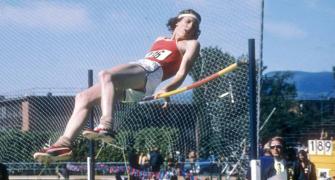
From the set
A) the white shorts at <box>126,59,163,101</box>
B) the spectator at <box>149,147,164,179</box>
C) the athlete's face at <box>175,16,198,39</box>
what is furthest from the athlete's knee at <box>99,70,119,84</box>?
the spectator at <box>149,147,164,179</box>

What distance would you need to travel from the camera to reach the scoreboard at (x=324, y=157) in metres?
10.2

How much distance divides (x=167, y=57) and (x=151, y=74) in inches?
9.2

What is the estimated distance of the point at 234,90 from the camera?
689 centimetres

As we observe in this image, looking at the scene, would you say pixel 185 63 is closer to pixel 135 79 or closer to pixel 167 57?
pixel 167 57

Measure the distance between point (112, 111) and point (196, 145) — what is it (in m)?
2.91

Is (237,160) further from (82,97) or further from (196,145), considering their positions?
(82,97)

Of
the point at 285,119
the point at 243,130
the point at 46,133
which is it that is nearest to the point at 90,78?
the point at 46,133

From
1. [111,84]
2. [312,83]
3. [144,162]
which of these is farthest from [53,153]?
[312,83]

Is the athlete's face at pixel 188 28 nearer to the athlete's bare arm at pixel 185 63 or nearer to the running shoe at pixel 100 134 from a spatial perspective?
the athlete's bare arm at pixel 185 63

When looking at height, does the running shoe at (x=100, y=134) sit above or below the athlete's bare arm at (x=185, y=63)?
below

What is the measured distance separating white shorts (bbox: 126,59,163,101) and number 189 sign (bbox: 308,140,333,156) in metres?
5.71

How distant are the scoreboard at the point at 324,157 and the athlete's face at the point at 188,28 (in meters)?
5.44

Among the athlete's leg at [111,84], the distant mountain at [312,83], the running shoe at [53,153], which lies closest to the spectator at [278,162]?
the athlete's leg at [111,84]

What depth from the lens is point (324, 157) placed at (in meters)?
10.3
